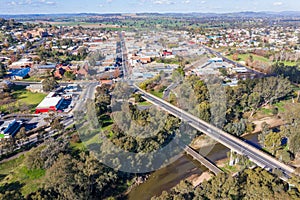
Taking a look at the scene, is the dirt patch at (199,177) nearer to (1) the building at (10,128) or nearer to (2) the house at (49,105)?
(1) the building at (10,128)

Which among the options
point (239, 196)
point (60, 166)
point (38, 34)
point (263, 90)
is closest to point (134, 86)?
point (263, 90)

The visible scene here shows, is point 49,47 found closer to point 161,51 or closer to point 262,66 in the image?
point 161,51

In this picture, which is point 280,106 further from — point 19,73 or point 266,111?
point 19,73

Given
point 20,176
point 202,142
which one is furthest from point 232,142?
point 20,176

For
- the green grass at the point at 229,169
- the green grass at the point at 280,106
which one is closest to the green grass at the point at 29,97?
the green grass at the point at 229,169

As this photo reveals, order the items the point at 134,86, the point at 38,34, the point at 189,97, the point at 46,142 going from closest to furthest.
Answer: the point at 46,142 < the point at 189,97 < the point at 134,86 < the point at 38,34

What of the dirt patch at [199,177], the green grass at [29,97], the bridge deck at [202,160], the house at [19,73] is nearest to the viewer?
the dirt patch at [199,177]
